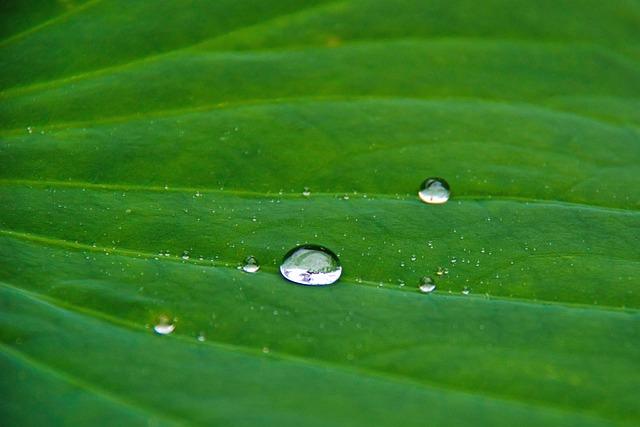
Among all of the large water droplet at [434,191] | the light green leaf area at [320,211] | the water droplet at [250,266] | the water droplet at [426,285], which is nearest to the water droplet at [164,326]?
the light green leaf area at [320,211]

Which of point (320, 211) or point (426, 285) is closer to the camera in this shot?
point (426, 285)

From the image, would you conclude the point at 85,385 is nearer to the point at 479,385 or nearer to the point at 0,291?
the point at 0,291

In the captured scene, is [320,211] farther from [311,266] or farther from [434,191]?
[434,191]

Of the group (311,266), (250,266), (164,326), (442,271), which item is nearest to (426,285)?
(442,271)

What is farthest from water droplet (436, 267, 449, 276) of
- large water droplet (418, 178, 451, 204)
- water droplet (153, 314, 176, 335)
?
water droplet (153, 314, 176, 335)

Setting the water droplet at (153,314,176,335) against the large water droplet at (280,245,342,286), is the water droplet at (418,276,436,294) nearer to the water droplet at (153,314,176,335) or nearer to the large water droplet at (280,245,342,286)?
the large water droplet at (280,245,342,286)

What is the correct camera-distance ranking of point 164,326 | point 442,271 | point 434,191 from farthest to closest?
1. point 434,191
2. point 442,271
3. point 164,326

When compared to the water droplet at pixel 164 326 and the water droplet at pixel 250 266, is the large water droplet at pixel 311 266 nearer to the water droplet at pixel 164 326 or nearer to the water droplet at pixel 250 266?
the water droplet at pixel 250 266
